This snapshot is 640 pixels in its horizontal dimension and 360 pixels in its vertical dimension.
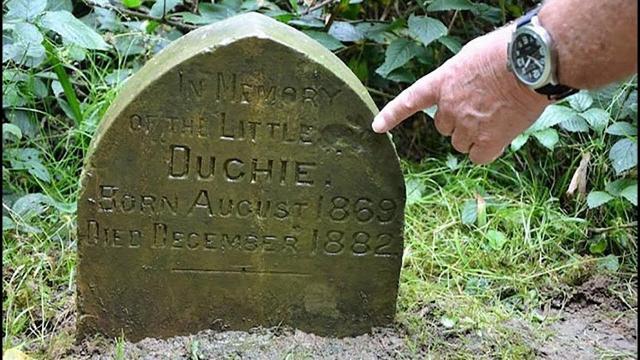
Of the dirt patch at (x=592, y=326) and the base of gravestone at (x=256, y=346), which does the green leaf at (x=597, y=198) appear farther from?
the base of gravestone at (x=256, y=346)

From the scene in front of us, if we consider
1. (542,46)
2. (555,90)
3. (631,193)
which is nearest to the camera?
(542,46)

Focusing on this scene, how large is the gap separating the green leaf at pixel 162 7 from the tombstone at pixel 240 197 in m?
1.39

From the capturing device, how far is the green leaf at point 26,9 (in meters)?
3.22

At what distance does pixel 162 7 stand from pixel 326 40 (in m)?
0.69

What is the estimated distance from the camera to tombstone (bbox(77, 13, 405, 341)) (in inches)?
100

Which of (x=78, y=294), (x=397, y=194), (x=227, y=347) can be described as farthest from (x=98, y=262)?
(x=397, y=194)

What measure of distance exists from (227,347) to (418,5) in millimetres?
1972

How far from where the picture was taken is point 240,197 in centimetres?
267

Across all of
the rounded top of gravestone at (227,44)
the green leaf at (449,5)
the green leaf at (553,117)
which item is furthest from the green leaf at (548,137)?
the rounded top of gravestone at (227,44)

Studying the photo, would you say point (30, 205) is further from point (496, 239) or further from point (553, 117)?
point (553, 117)

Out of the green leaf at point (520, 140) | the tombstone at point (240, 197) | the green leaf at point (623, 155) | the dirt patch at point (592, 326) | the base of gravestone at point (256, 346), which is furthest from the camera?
the green leaf at point (520, 140)

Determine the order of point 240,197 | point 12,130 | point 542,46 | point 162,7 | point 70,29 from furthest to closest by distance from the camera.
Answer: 1. point 162,7
2. point 12,130
3. point 70,29
4. point 240,197
5. point 542,46

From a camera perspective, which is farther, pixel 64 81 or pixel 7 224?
pixel 64 81

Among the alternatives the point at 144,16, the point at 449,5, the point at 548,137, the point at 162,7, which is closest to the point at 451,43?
the point at 449,5
